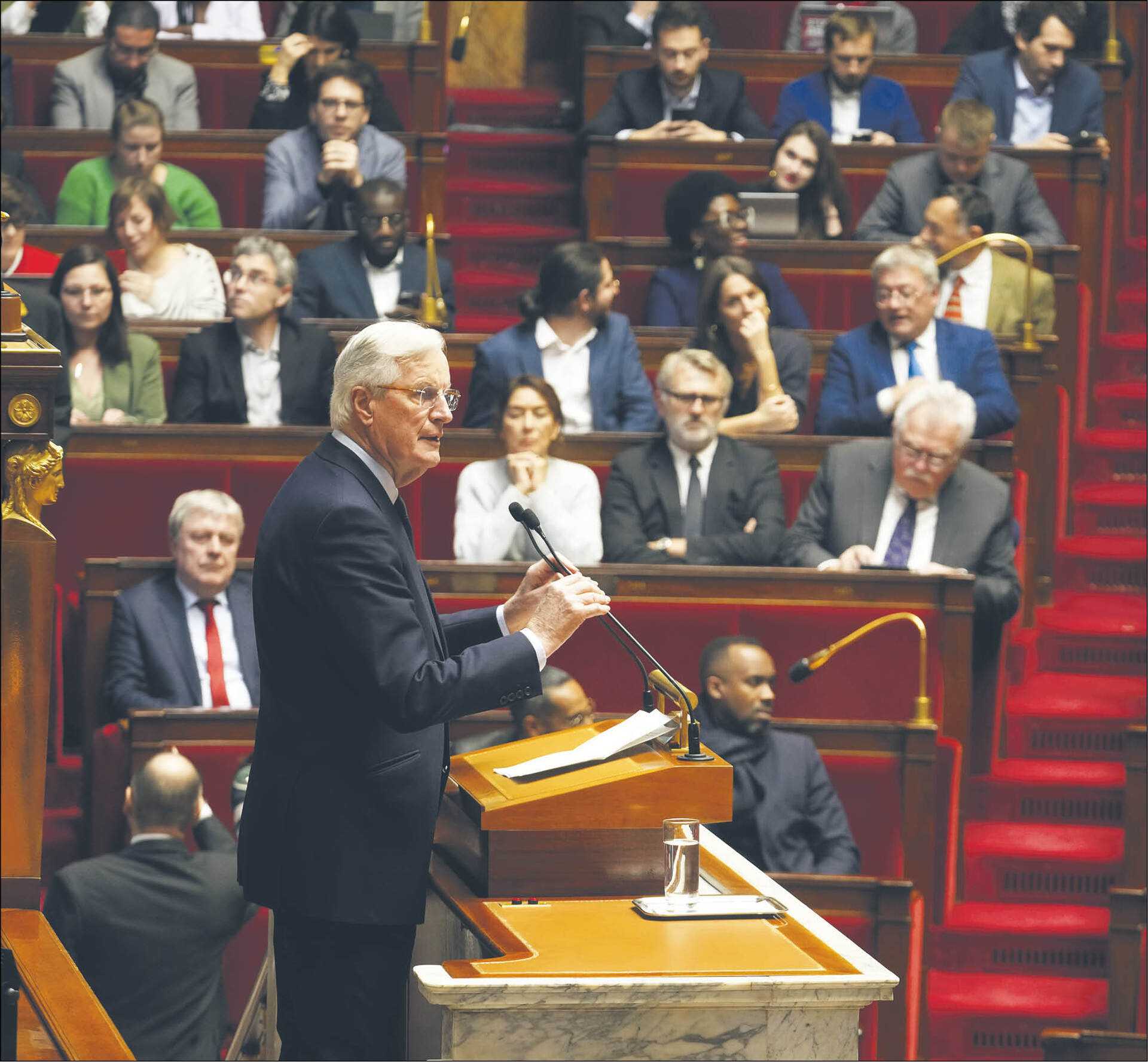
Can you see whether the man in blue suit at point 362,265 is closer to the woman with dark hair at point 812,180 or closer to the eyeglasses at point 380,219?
the eyeglasses at point 380,219

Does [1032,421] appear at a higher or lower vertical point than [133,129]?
lower

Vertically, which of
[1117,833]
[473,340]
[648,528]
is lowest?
[1117,833]

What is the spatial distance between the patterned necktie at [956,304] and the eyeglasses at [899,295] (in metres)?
0.44

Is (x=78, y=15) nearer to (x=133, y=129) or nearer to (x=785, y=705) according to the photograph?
(x=133, y=129)

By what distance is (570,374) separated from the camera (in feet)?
13.3

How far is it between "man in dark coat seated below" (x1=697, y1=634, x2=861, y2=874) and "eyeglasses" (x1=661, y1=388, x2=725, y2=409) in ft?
2.28

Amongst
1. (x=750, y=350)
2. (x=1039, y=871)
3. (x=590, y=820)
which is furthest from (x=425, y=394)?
(x=750, y=350)

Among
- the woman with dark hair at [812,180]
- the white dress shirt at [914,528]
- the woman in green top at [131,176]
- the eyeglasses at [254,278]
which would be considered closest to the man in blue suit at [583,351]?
the eyeglasses at [254,278]

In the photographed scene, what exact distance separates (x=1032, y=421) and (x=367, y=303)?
1.36m

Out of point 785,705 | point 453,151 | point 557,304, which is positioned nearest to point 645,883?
point 785,705

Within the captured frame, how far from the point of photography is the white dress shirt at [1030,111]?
16.7 ft

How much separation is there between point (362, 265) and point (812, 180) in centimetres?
99

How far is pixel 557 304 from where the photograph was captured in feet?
13.3

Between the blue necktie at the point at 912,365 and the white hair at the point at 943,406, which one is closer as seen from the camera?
the white hair at the point at 943,406
